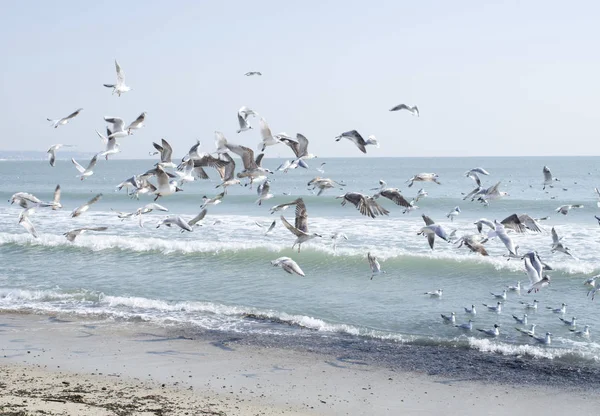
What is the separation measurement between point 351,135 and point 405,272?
802cm

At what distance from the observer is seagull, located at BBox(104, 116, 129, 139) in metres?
12.0

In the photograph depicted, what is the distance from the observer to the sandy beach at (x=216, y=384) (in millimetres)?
8477

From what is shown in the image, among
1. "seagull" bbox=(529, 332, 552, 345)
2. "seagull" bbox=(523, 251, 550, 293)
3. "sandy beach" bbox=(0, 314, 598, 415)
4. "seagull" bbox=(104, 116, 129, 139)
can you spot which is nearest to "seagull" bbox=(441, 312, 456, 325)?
"seagull" bbox=(529, 332, 552, 345)

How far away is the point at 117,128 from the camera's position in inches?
476

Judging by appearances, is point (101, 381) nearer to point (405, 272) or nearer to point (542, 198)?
point (405, 272)

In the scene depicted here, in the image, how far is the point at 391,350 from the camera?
11.3 metres

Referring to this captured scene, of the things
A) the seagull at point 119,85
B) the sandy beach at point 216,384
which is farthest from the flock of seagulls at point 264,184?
the sandy beach at point 216,384

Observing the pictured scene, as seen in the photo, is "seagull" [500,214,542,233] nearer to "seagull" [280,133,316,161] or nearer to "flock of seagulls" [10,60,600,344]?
"flock of seagulls" [10,60,600,344]

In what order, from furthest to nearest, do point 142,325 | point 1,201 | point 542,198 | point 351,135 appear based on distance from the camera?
point 1,201 → point 542,198 → point 142,325 → point 351,135

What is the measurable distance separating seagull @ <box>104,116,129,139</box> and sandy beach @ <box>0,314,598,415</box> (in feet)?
12.0

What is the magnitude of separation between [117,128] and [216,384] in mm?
5206

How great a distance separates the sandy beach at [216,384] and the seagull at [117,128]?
145 inches

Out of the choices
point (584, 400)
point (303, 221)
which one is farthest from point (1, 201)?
point (584, 400)

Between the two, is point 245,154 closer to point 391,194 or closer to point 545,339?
point 391,194
